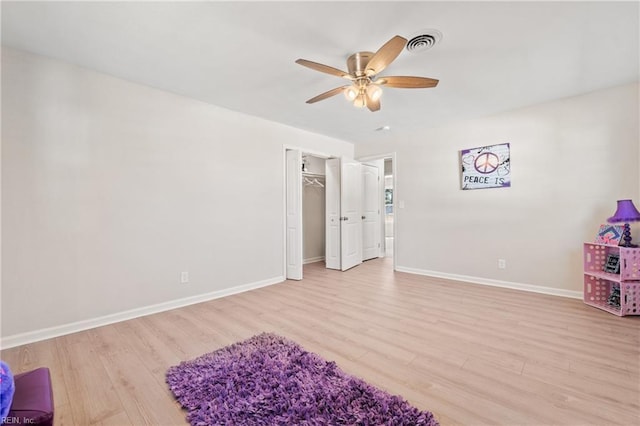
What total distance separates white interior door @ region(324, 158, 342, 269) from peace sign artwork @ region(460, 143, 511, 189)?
2.12 meters

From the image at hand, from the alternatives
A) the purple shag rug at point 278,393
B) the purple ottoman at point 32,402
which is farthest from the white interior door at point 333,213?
the purple ottoman at point 32,402

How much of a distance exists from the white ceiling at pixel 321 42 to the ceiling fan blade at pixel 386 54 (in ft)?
0.74

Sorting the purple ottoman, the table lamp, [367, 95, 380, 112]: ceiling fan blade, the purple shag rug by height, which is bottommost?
the purple shag rug

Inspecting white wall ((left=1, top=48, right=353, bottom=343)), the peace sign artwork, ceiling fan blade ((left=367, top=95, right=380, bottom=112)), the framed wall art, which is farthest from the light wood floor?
ceiling fan blade ((left=367, top=95, right=380, bottom=112))

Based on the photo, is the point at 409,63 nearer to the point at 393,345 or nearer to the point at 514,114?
the point at 514,114

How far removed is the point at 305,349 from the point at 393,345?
2.41ft

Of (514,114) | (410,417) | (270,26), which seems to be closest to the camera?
(410,417)

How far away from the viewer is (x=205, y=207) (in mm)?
3465

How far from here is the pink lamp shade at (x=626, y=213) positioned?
111 inches

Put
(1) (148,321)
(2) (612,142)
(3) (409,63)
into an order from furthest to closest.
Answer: (2) (612,142), (1) (148,321), (3) (409,63)

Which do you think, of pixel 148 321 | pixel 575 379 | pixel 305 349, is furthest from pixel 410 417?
pixel 148 321

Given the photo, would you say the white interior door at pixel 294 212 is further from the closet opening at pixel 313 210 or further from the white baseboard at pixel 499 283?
the white baseboard at pixel 499 283

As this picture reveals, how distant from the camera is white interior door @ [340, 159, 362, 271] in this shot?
508 centimetres

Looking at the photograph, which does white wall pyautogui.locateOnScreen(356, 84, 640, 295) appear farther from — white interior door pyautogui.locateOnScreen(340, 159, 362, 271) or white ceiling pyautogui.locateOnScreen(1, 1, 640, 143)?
white interior door pyautogui.locateOnScreen(340, 159, 362, 271)
